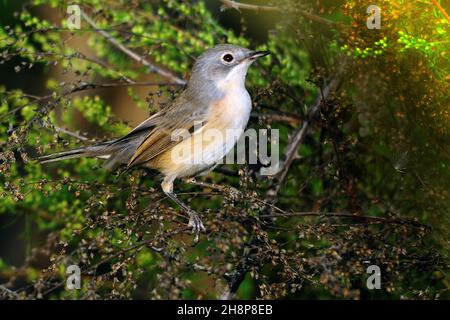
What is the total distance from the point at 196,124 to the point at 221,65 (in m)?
0.38

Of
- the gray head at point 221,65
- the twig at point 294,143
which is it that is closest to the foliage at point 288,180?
the twig at point 294,143

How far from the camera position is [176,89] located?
13.4ft

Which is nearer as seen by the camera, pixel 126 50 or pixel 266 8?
pixel 266 8

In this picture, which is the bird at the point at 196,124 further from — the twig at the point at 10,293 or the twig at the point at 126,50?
the twig at the point at 10,293

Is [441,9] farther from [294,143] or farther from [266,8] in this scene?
[294,143]

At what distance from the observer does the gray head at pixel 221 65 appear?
3770 millimetres

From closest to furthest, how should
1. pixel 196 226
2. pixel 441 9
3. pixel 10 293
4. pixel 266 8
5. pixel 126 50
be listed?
pixel 10 293, pixel 441 9, pixel 196 226, pixel 266 8, pixel 126 50

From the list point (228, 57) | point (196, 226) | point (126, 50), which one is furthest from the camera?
point (126, 50)

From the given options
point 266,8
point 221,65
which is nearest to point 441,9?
point 266,8

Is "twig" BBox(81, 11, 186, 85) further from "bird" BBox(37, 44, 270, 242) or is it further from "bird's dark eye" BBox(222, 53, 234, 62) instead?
"bird's dark eye" BBox(222, 53, 234, 62)

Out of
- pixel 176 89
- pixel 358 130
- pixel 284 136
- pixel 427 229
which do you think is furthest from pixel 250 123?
pixel 427 229

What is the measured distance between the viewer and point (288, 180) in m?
3.71

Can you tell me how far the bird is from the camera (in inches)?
146

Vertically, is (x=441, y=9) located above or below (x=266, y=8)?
above
